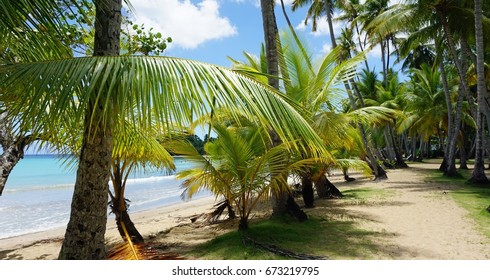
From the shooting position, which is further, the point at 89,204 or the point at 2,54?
the point at 2,54

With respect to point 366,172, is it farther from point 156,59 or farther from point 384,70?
point 384,70

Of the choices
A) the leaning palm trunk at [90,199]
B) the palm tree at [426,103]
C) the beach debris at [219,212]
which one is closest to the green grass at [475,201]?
the beach debris at [219,212]

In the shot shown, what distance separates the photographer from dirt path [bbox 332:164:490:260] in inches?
183

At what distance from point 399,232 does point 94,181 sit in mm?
4811

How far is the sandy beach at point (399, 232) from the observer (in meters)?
4.77

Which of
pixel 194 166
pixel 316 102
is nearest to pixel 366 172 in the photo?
pixel 316 102

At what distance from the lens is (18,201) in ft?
60.5

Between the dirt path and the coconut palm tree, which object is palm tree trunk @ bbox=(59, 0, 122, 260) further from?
the coconut palm tree

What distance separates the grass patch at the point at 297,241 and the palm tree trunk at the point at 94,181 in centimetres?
225

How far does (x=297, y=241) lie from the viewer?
5430 millimetres

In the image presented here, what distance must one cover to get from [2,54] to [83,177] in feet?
5.37

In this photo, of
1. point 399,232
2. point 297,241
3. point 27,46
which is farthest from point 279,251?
point 27,46

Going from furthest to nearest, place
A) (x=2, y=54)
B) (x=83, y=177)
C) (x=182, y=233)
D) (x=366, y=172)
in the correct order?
(x=366, y=172) → (x=182, y=233) → (x=2, y=54) → (x=83, y=177)

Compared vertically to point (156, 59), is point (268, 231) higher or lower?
lower
